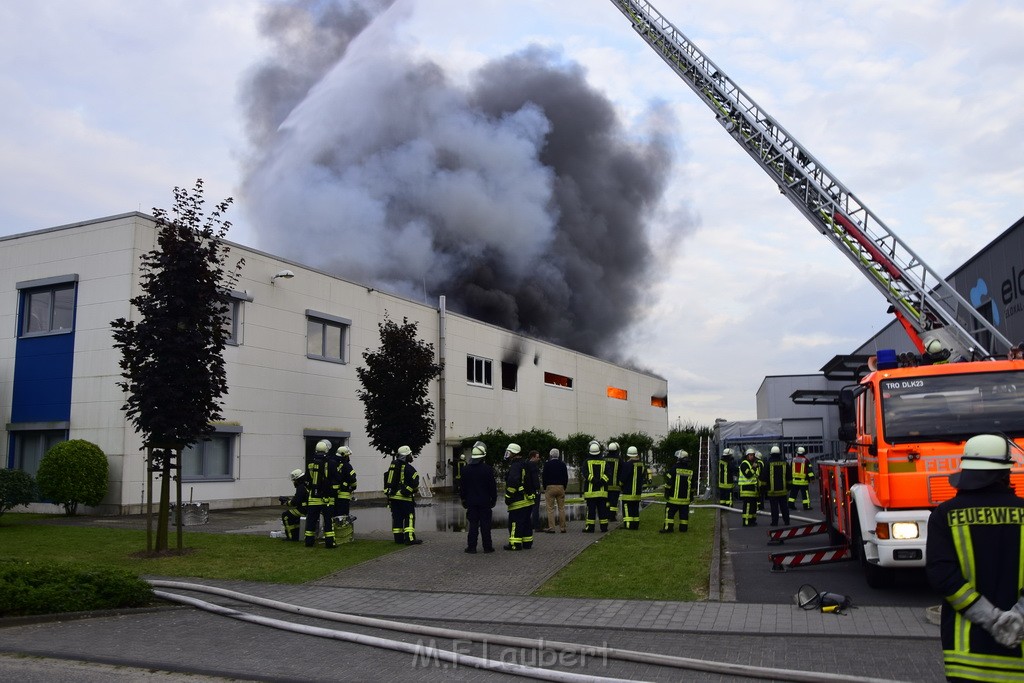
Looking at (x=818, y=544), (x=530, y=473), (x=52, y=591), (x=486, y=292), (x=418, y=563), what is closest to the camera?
(x=52, y=591)

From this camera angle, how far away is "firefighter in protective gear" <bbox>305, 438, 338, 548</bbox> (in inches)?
522

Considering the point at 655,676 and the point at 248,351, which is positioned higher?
the point at 248,351

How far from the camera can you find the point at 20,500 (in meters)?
16.1

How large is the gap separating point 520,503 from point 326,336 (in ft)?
52.4

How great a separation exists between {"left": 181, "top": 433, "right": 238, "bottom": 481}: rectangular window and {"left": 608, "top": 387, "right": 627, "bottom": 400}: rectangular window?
111 feet

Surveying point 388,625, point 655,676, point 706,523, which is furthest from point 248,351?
point 655,676

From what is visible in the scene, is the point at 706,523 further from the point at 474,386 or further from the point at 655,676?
the point at 474,386

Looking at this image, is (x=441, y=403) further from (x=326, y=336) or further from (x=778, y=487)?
(x=778, y=487)

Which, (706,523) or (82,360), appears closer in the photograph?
(706,523)

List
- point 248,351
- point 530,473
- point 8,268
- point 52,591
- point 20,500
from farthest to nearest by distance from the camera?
point 248,351 < point 8,268 < point 20,500 < point 530,473 < point 52,591

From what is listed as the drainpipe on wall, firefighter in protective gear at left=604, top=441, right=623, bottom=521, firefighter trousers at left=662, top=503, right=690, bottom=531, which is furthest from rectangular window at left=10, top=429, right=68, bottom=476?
firefighter trousers at left=662, top=503, right=690, bottom=531

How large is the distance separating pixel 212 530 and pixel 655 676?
12513mm

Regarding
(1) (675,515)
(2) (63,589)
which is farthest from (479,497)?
(2) (63,589)

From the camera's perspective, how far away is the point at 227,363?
893 inches
